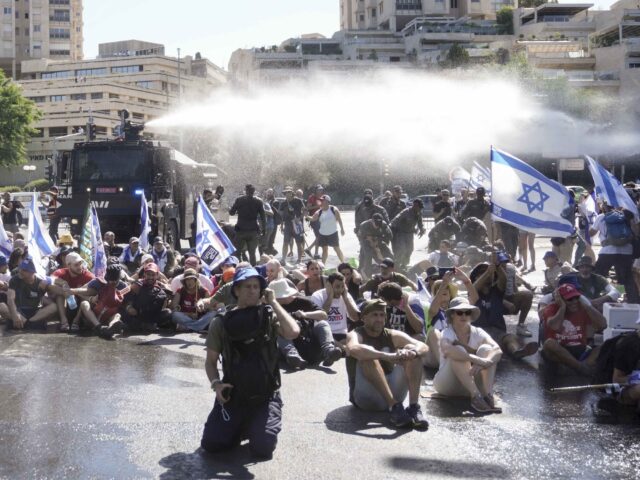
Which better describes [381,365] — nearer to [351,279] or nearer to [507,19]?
[351,279]

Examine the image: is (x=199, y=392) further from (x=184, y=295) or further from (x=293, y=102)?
(x=293, y=102)

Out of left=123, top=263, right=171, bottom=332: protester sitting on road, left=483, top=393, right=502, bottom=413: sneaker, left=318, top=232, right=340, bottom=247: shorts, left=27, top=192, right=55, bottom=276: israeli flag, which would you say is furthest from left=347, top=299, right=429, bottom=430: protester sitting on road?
left=318, top=232, right=340, bottom=247: shorts

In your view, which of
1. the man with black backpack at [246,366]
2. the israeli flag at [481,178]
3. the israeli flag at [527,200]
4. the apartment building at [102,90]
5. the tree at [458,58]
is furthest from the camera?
the apartment building at [102,90]

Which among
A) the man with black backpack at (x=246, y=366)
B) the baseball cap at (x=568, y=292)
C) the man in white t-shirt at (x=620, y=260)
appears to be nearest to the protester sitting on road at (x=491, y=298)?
the baseball cap at (x=568, y=292)

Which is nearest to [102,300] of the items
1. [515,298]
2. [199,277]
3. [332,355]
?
[199,277]

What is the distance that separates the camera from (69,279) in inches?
511

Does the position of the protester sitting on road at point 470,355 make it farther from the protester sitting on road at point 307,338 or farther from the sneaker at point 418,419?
the protester sitting on road at point 307,338

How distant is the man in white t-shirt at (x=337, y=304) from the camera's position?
10.6 metres

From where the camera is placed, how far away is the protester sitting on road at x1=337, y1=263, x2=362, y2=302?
1164 centimetres

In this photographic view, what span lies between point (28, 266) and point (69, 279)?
22.9 inches

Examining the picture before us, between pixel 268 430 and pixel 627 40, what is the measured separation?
69244 mm

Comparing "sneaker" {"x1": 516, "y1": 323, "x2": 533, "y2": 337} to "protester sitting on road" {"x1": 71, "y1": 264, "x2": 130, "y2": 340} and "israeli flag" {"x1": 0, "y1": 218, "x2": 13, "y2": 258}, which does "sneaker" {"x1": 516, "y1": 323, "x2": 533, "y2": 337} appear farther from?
"israeli flag" {"x1": 0, "y1": 218, "x2": 13, "y2": 258}

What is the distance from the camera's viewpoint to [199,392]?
29.7 ft

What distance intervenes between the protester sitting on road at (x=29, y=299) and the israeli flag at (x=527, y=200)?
614cm
